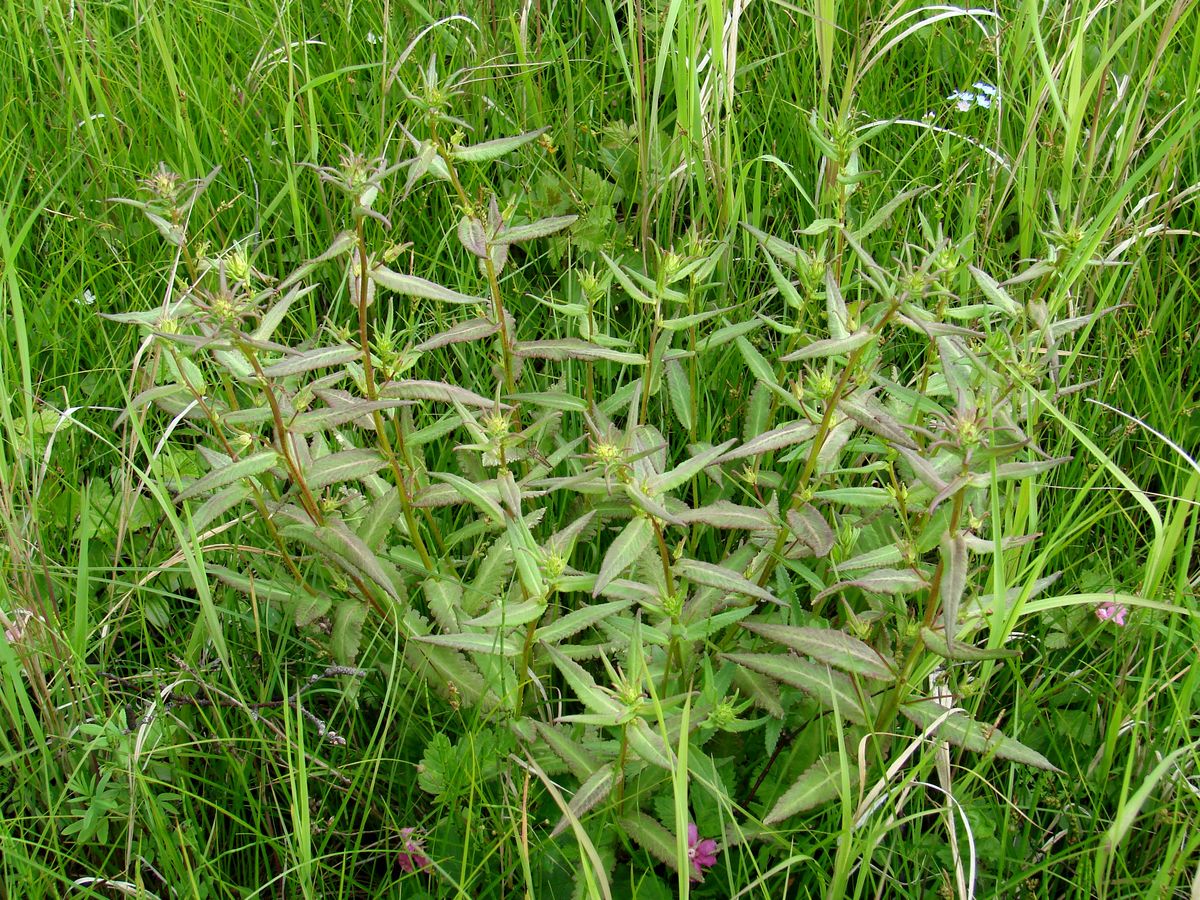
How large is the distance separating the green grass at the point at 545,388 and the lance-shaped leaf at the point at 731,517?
38 centimetres

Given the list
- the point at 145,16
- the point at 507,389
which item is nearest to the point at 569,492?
the point at 507,389

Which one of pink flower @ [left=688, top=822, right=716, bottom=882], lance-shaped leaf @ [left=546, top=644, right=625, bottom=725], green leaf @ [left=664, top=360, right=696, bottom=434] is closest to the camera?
lance-shaped leaf @ [left=546, top=644, right=625, bottom=725]

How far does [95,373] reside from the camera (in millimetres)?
2748

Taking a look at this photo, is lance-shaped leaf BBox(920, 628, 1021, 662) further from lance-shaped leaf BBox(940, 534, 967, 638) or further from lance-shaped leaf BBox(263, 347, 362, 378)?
lance-shaped leaf BBox(263, 347, 362, 378)

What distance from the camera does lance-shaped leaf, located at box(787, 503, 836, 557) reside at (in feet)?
6.16

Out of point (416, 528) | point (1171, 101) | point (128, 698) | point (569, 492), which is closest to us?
point (416, 528)

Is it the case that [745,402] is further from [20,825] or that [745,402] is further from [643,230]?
[20,825]

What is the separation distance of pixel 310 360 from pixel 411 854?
0.85 meters

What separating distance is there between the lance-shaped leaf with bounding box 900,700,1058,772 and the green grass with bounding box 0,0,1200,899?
0.06m

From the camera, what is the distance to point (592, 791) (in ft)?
5.79

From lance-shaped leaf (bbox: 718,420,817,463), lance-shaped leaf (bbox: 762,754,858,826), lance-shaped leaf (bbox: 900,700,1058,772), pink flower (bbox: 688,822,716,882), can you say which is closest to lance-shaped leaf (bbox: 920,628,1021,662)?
lance-shaped leaf (bbox: 900,700,1058,772)

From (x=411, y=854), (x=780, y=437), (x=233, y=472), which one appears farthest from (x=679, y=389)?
(x=411, y=854)

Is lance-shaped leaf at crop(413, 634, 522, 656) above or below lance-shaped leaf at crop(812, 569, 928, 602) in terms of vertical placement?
below

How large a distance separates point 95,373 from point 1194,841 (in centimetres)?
247
